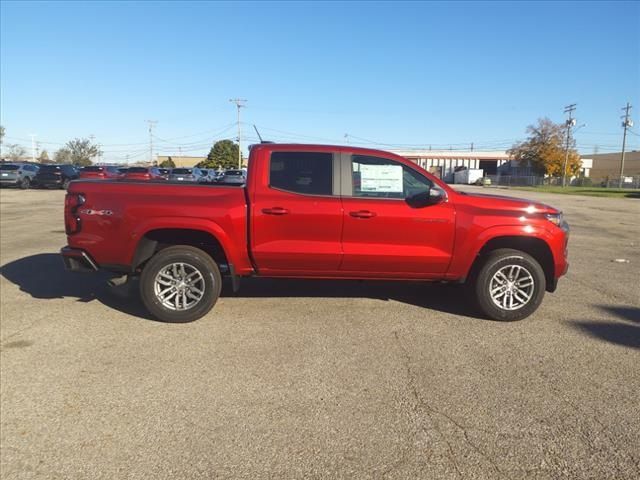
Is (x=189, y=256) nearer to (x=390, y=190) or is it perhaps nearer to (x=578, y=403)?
(x=390, y=190)

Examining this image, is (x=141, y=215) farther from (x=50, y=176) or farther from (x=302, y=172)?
(x=50, y=176)

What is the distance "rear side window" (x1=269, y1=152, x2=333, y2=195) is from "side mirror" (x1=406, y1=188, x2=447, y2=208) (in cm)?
91

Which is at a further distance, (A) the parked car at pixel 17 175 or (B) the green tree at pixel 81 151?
(B) the green tree at pixel 81 151

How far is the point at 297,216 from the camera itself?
5.37 meters

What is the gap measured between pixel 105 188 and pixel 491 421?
14.5 ft

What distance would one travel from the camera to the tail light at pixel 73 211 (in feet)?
17.6

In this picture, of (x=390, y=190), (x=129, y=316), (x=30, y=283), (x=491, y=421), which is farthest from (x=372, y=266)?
(x=30, y=283)

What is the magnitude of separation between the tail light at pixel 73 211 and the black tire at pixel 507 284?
442 centimetres

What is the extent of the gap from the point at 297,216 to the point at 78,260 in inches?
96.7

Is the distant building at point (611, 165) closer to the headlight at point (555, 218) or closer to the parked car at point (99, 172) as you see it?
the parked car at point (99, 172)

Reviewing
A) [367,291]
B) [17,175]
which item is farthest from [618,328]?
[17,175]

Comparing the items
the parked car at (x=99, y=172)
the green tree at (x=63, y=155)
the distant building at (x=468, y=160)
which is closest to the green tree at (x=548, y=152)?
the distant building at (x=468, y=160)

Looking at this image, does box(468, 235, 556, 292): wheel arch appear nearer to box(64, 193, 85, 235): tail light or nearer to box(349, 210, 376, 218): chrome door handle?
box(349, 210, 376, 218): chrome door handle

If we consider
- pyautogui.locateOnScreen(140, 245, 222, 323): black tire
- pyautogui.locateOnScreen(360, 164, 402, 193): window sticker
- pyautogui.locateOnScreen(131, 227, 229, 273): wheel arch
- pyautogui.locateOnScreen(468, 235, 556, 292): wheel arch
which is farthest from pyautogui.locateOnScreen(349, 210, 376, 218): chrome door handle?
pyautogui.locateOnScreen(140, 245, 222, 323): black tire
